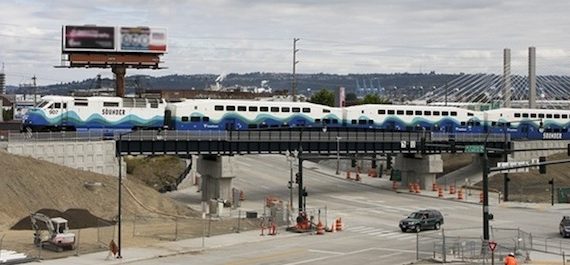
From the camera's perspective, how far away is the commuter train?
7838 cm

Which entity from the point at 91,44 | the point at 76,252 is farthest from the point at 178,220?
the point at 91,44

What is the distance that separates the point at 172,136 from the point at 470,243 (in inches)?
1452

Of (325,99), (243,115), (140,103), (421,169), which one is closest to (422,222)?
(243,115)

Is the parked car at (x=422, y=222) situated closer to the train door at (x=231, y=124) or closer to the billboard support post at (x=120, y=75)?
the train door at (x=231, y=124)

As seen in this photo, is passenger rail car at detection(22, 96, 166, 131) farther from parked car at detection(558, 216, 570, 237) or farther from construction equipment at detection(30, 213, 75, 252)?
parked car at detection(558, 216, 570, 237)

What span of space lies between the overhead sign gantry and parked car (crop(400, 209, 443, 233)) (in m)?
72.0

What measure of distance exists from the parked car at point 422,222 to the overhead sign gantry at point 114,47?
72.0 metres

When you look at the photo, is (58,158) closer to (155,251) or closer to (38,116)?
(38,116)

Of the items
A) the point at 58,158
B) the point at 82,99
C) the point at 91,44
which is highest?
the point at 91,44

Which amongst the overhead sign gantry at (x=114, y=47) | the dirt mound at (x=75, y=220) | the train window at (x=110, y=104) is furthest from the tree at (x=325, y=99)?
the dirt mound at (x=75, y=220)

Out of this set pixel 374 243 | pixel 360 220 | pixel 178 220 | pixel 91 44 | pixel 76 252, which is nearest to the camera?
pixel 76 252

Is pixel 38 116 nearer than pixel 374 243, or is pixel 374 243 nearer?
pixel 374 243

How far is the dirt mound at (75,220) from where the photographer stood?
5231 centimetres

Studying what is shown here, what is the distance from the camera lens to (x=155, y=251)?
1882 inches
